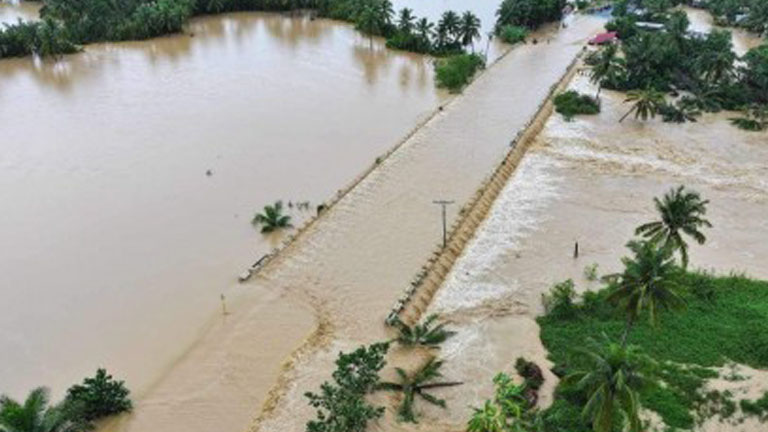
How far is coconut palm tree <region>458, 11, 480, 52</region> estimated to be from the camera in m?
63.3

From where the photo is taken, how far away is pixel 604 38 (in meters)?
67.3

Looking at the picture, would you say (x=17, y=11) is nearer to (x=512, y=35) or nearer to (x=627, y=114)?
(x=512, y=35)

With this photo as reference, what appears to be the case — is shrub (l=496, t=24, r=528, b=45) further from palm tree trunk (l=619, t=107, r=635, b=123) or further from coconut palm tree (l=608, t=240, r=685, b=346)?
coconut palm tree (l=608, t=240, r=685, b=346)

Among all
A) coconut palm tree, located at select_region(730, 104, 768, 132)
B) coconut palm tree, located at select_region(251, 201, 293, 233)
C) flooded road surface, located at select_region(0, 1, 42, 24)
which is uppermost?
flooded road surface, located at select_region(0, 1, 42, 24)

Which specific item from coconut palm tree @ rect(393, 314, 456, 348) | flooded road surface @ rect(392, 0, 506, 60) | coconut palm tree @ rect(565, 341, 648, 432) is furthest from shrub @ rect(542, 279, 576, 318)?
flooded road surface @ rect(392, 0, 506, 60)

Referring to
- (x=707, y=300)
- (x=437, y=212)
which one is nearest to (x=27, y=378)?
(x=437, y=212)

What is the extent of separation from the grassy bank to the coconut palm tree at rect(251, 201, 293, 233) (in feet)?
48.6

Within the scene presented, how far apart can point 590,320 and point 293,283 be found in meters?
13.5

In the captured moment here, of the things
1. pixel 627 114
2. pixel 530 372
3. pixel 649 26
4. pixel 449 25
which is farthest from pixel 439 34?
pixel 530 372

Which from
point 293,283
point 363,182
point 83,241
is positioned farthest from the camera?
point 363,182

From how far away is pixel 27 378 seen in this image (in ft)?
87.0

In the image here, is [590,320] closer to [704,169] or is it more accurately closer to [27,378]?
[704,169]

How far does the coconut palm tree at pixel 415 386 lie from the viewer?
24203mm

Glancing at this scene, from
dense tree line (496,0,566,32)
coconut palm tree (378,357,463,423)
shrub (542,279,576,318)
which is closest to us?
coconut palm tree (378,357,463,423)
